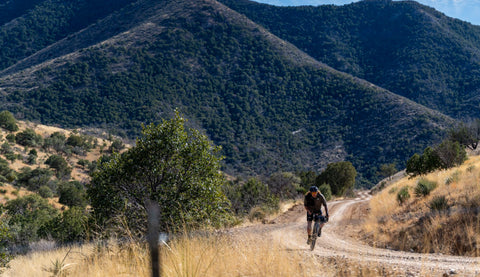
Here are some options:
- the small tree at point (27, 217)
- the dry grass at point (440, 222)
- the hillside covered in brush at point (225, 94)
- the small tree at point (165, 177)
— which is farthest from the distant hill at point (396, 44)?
the small tree at point (27, 217)

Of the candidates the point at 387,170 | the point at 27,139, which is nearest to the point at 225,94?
the point at 387,170

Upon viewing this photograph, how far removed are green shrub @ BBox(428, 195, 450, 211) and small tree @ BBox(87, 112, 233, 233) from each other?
7.25 meters

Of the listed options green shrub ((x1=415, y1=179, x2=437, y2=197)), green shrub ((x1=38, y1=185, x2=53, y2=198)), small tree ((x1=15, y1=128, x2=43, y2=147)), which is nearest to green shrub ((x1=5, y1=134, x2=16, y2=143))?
small tree ((x1=15, y1=128, x2=43, y2=147))

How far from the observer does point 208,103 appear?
3573 inches

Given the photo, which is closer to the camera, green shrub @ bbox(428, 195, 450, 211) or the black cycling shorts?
the black cycling shorts

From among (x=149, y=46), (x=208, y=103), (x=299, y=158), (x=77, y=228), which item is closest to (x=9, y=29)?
(x=149, y=46)

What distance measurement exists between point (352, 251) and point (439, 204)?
468cm

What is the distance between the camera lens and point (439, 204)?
38.8 ft

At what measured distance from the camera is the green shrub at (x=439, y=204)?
11.6m

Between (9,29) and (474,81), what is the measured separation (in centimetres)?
18135

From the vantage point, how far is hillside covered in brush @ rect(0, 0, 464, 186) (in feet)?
238

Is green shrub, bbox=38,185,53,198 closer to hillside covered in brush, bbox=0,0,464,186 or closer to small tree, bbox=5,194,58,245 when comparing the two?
small tree, bbox=5,194,58,245

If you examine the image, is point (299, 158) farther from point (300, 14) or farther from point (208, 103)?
point (300, 14)

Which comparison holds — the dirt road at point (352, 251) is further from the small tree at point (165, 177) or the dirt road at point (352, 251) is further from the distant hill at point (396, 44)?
the distant hill at point (396, 44)
